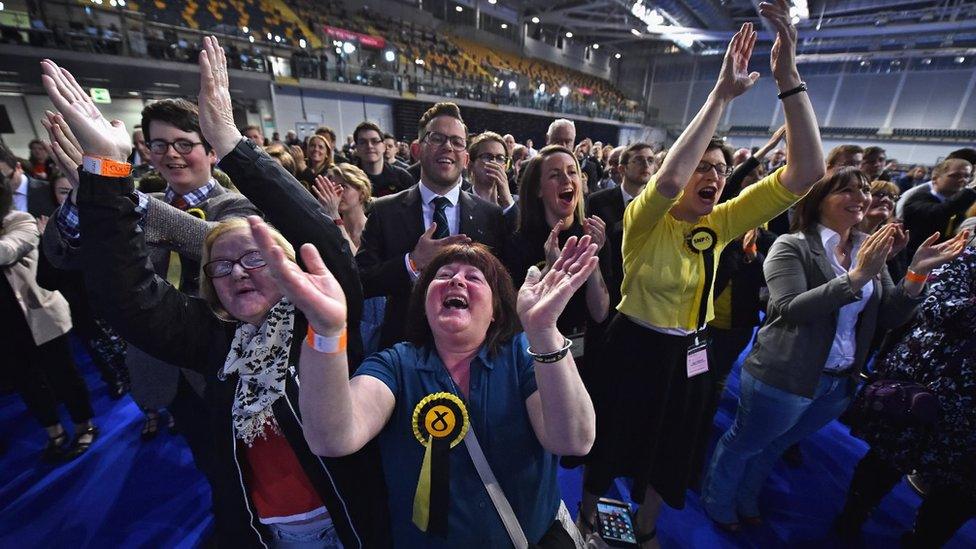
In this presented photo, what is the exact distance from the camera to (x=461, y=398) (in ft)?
3.96

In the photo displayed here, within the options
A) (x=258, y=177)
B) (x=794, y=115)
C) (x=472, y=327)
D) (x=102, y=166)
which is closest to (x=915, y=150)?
(x=794, y=115)

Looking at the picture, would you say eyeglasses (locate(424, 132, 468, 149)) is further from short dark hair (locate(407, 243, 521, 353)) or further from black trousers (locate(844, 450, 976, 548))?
black trousers (locate(844, 450, 976, 548))

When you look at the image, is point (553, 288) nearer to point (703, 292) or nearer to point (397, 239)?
point (703, 292)

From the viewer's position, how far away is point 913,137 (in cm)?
2072

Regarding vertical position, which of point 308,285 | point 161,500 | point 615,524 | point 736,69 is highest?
point 736,69

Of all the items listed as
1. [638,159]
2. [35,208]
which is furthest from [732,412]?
[35,208]

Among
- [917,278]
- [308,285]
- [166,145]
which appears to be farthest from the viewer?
[917,278]

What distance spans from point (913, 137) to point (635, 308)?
29.9 metres

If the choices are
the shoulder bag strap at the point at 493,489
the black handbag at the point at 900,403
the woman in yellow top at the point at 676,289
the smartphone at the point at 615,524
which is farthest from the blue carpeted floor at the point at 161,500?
the shoulder bag strap at the point at 493,489

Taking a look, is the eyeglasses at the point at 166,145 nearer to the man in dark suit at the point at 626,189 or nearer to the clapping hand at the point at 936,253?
the man in dark suit at the point at 626,189

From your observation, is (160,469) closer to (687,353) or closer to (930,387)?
(687,353)

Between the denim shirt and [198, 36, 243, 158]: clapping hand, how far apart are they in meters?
0.87

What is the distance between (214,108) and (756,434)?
2.74 meters

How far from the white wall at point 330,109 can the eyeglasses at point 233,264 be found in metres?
13.2
